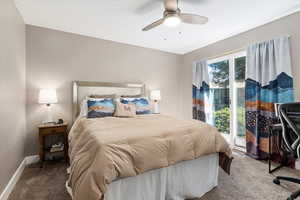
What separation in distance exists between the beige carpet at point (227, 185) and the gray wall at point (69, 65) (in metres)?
0.79

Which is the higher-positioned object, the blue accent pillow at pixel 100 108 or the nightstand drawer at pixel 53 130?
the blue accent pillow at pixel 100 108

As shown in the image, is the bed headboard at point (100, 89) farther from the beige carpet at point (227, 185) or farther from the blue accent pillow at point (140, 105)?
the beige carpet at point (227, 185)

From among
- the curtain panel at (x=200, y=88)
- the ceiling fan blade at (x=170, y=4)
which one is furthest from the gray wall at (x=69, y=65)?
the ceiling fan blade at (x=170, y=4)

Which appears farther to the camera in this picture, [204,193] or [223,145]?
[223,145]

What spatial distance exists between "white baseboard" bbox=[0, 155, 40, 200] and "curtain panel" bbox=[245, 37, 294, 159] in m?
3.83

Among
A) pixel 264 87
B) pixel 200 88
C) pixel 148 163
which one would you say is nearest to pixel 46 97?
pixel 148 163

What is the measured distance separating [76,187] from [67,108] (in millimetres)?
2172

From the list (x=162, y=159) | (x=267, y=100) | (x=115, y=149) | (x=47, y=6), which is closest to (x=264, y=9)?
(x=267, y=100)

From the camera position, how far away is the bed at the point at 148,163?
1.30 m

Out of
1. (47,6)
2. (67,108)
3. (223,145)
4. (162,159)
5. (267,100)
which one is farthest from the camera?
(67,108)

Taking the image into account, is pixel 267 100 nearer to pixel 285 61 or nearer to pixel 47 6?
pixel 285 61

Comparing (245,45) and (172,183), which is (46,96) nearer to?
(172,183)

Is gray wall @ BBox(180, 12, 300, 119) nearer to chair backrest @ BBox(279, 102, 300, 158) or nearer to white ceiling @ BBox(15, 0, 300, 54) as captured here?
white ceiling @ BBox(15, 0, 300, 54)

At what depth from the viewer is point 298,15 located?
236cm
